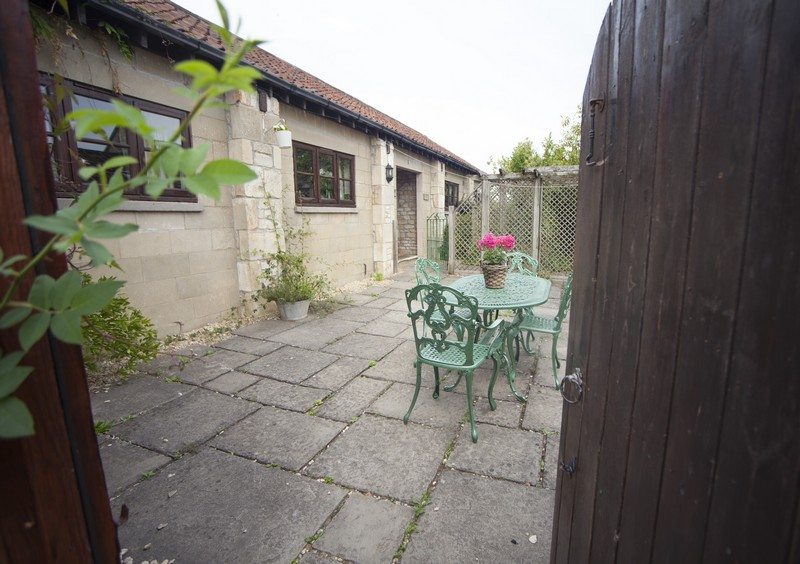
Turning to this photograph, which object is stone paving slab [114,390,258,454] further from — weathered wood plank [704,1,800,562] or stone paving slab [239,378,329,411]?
weathered wood plank [704,1,800,562]

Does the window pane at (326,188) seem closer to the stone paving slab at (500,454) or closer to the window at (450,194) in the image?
the stone paving slab at (500,454)

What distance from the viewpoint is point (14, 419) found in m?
0.46

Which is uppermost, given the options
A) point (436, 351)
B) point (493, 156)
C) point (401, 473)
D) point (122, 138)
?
point (493, 156)

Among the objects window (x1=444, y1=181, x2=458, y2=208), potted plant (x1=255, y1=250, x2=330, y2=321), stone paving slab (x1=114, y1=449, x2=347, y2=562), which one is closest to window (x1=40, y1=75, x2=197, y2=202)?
potted plant (x1=255, y1=250, x2=330, y2=321)

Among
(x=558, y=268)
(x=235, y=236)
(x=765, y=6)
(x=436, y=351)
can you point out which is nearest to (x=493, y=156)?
(x=558, y=268)

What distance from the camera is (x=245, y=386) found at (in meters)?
3.46

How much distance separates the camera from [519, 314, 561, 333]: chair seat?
3.56 metres

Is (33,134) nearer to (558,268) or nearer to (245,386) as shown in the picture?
(245,386)

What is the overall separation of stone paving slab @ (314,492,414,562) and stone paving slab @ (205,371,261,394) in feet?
5.80

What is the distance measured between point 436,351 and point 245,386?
1797 mm

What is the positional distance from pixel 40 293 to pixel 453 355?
262 cm

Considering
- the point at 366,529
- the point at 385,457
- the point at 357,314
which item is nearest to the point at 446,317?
the point at 385,457

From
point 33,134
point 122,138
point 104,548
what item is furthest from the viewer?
point 122,138

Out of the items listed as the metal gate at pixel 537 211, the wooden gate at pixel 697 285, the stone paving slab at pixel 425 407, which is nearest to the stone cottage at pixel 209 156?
the wooden gate at pixel 697 285
